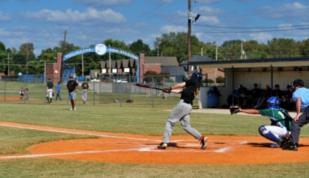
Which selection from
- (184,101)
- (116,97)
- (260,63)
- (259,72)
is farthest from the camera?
(116,97)

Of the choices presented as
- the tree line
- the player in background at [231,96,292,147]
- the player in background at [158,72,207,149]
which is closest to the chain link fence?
the player in background at [231,96,292,147]

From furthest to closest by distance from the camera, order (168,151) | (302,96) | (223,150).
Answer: (223,150) < (302,96) < (168,151)

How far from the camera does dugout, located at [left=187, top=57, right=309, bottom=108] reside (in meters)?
33.4

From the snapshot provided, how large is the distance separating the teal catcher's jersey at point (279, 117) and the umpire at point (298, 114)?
51 centimetres

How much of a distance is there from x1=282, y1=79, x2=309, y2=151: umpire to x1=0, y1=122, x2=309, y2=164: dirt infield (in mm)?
247

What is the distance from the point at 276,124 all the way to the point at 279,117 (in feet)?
0.64

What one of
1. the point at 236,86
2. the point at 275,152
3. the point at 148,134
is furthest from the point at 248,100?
the point at 275,152

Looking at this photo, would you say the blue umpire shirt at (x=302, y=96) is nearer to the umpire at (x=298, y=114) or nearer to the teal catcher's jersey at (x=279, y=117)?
the umpire at (x=298, y=114)

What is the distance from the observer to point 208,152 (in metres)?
12.1

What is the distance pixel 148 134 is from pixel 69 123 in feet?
16.9

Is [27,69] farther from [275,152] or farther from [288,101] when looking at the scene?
[275,152]

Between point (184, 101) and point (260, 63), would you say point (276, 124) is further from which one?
point (260, 63)

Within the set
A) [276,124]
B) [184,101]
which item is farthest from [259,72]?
[184,101]

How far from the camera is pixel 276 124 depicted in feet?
42.7
